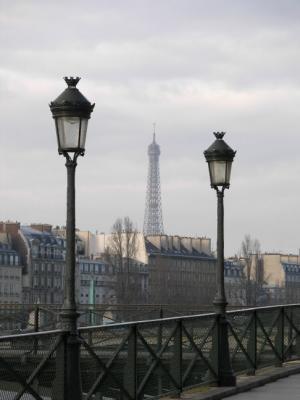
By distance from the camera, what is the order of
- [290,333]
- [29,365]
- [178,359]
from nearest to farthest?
[29,365] < [178,359] < [290,333]

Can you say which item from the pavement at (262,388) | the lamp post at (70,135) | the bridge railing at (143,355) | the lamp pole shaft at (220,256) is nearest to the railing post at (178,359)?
the bridge railing at (143,355)

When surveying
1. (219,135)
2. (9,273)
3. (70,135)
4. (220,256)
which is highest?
(9,273)

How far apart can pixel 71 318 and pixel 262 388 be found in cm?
555

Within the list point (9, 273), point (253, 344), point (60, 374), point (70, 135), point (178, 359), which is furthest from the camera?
point (9, 273)

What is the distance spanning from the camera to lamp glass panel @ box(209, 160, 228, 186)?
20922 millimetres

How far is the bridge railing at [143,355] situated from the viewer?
14.0 metres

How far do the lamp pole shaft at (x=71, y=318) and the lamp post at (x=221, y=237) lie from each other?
484 centimetres

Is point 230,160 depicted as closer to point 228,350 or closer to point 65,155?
point 228,350

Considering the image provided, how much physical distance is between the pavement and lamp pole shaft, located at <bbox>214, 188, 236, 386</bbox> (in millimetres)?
236

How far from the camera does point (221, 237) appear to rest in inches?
803

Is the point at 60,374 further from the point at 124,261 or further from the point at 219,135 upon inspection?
the point at 124,261

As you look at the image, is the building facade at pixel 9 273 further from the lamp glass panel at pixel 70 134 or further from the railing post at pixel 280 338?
the lamp glass panel at pixel 70 134

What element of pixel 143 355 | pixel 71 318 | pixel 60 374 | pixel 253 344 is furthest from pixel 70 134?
pixel 253 344

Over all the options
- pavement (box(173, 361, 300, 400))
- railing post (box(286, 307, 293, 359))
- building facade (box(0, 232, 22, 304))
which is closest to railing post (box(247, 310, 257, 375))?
pavement (box(173, 361, 300, 400))
